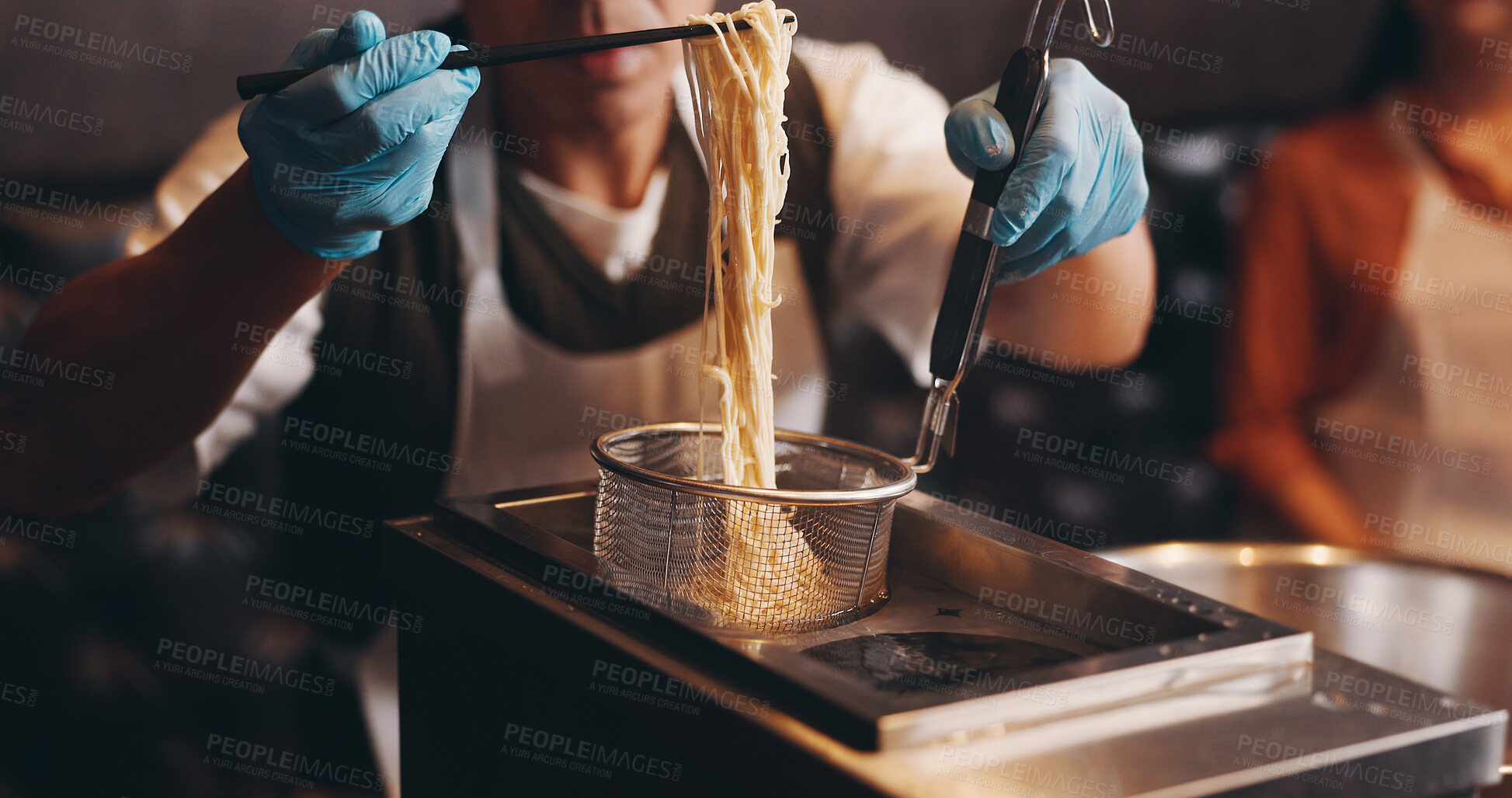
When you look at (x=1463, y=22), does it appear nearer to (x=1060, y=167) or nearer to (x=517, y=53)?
(x=1060, y=167)

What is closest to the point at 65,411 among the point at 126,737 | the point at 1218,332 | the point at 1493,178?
the point at 126,737

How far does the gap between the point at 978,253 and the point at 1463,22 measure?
2517 millimetres

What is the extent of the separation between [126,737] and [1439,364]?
3.10 m

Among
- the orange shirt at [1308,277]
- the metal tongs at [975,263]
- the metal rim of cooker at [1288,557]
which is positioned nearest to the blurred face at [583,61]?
the metal tongs at [975,263]

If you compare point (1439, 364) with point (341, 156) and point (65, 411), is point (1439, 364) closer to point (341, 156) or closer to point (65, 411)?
point (341, 156)

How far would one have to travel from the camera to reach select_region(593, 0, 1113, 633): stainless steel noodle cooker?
42.0 inches

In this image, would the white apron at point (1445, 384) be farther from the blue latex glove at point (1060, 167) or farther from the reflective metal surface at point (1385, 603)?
the blue latex glove at point (1060, 167)

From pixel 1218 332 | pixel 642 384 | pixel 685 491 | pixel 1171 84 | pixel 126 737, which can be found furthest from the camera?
pixel 1218 332

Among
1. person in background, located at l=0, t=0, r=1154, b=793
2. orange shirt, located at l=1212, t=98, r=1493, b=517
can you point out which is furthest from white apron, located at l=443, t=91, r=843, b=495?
orange shirt, located at l=1212, t=98, r=1493, b=517

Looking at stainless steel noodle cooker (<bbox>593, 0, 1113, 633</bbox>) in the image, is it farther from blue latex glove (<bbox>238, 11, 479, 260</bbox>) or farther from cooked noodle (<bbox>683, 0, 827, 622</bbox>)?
blue latex glove (<bbox>238, 11, 479, 260</bbox>)

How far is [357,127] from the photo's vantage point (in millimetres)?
1166

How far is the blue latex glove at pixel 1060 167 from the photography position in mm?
1242

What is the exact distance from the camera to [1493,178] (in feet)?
9.68

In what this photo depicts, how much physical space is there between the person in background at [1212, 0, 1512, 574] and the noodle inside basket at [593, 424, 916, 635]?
214cm
